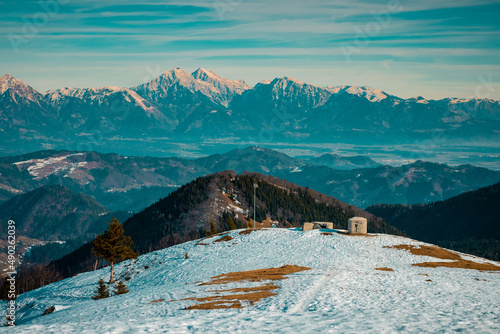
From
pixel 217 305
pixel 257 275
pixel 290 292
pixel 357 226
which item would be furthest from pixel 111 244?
pixel 357 226

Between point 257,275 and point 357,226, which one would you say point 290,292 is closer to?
point 257,275

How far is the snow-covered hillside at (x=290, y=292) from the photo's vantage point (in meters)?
41.4

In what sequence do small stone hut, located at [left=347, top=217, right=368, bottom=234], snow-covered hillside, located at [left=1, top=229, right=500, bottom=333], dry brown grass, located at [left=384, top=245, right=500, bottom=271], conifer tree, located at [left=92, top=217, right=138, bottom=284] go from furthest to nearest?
1. small stone hut, located at [left=347, top=217, right=368, bottom=234]
2. conifer tree, located at [left=92, top=217, right=138, bottom=284]
3. dry brown grass, located at [left=384, top=245, right=500, bottom=271]
4. snow-covered hillside, located at [left=1, top=229, right=500, bottom=333]

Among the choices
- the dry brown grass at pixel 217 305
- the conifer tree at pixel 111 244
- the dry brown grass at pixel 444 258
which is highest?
the dry brown grass at pixel 217 305

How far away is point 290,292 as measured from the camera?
186 ft

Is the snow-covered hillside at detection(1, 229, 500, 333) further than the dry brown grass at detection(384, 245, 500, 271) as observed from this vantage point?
No

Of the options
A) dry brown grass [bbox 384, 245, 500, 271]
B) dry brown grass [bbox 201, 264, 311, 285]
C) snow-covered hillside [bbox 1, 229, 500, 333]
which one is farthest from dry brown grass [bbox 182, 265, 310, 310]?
dry brown grass [bbox 384, 245, 500, 271]

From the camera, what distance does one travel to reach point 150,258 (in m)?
102

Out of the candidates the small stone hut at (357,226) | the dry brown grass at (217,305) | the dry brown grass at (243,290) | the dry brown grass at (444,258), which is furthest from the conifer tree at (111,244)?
the dry brown grass at (444,258)

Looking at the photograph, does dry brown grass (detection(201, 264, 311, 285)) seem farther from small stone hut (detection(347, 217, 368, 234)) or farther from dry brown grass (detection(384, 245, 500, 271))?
small stone hut (detection(347, 217, 368, 234))

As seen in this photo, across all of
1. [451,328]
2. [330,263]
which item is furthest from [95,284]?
[451,328]

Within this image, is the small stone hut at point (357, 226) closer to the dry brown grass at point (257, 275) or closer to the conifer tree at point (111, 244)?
the dry brown grass at point (257, 275)

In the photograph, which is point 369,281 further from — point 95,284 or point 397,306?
point 95,284

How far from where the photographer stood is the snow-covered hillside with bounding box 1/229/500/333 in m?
41.4
